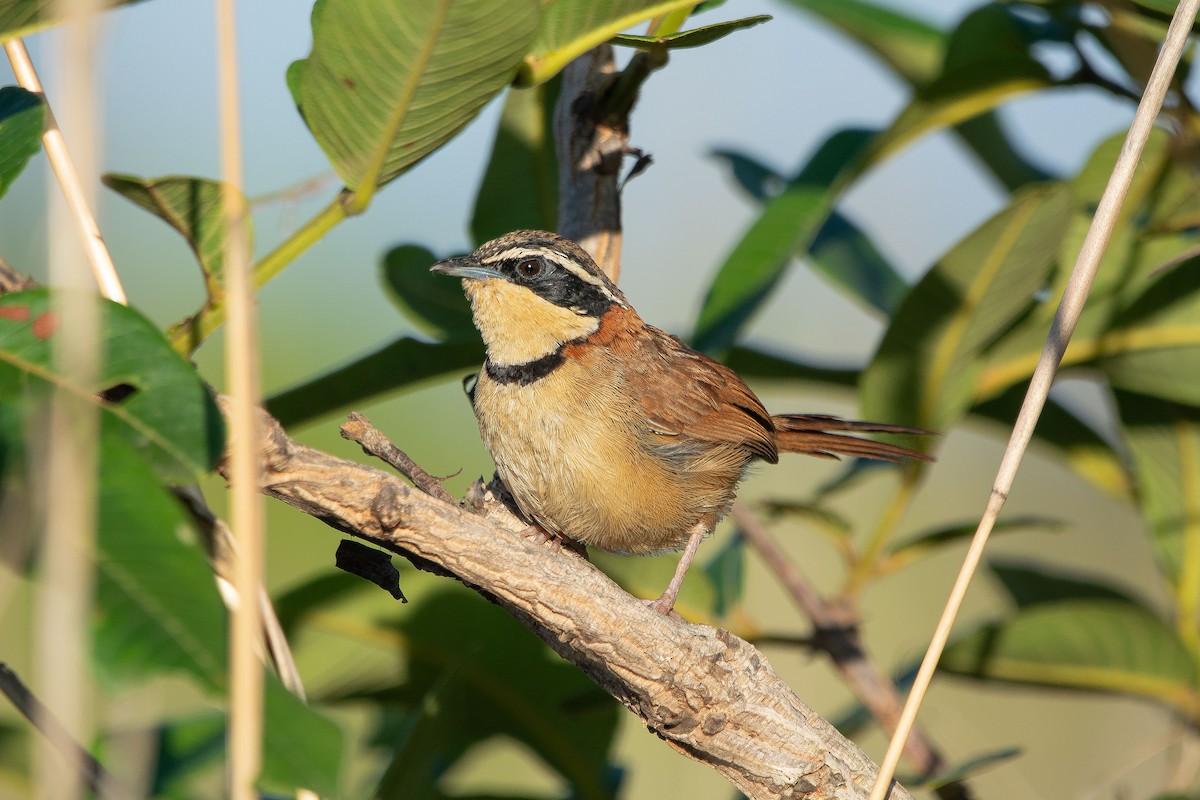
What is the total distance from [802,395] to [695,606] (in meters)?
0.94

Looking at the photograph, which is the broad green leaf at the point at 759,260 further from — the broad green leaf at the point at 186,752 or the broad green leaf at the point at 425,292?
the broad green leaf at the point at 186,752

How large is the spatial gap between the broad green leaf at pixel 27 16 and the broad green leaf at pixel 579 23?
773mm

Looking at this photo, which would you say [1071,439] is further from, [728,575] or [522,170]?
[522,170]

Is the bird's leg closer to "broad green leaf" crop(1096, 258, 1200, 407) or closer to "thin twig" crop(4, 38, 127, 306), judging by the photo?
"broad green leaf" crop(1096, 258, 1200, 407)

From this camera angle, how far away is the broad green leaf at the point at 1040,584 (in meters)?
3.46

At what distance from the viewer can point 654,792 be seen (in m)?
4.75

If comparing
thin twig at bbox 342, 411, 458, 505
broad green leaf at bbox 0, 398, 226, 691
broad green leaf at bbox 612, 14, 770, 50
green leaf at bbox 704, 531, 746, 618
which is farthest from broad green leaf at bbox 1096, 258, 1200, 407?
broad green leaf at bbox 0, 398, 226, 691

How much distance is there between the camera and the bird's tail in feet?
10.8

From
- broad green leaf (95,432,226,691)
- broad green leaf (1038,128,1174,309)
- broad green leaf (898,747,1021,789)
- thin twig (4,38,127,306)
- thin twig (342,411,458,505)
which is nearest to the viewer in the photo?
broad green leaf (95,432,226,691)

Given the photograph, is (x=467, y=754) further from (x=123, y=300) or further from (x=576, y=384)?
(x=123, y=300)

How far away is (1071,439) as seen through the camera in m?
3.35

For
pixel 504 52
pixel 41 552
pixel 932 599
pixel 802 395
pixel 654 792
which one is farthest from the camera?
pixel 932 599

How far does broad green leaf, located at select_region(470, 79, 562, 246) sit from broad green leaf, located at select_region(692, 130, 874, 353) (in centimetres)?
54

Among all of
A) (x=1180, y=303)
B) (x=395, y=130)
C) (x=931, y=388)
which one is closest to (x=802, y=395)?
(x=931, y=388)
